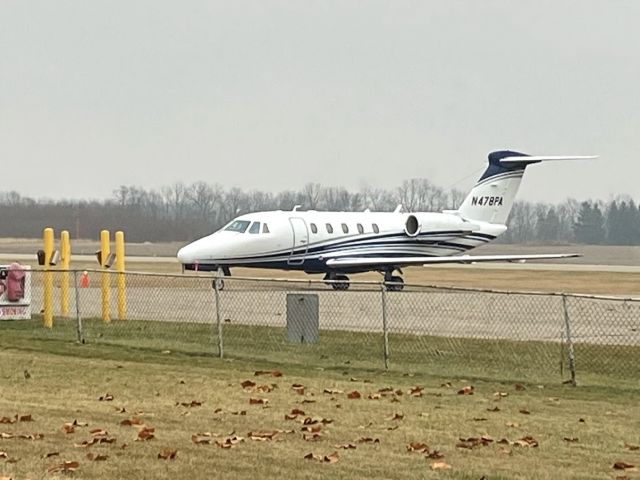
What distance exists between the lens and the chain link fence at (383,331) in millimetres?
19016

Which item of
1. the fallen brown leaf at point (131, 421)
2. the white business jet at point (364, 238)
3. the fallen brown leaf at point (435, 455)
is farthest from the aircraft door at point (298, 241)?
the fallen brown leaf at point (435, 455)

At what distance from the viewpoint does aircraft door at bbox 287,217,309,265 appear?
136 ft

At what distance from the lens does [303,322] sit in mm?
21875

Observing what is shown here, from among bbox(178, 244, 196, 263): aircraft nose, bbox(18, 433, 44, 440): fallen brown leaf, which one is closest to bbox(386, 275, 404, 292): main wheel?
bbox(178, 244, 196, 263): aircraft nose

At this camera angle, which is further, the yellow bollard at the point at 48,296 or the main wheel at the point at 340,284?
the yellow bollard at the point at 48,296

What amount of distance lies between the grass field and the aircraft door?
66.2 feet

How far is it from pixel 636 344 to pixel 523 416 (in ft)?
28.4

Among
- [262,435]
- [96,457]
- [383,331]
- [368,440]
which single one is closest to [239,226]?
[383,331]

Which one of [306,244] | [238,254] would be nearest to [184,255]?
[238,254]

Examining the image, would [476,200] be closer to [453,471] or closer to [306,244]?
[306,244]

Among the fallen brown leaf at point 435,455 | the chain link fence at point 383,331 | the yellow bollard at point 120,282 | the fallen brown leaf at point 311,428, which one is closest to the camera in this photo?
the fallen brown leaf at point 435,455

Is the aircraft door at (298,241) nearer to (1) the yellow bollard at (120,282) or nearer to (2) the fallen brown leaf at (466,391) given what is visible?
(1) the yellow bollard at (120,282)

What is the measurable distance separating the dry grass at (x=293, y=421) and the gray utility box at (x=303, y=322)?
3.01 metres

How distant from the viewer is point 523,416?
13.5 metres
